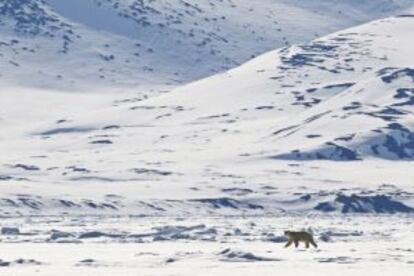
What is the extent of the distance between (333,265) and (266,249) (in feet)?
69.4

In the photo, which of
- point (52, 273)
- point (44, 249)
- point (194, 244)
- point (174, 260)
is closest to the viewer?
point (52, 273)

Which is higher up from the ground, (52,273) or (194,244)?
(194,244)

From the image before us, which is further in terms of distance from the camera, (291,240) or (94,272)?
(291,240)

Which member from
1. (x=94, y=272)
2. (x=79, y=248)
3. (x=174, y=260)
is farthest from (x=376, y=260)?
(x=79, y=248)

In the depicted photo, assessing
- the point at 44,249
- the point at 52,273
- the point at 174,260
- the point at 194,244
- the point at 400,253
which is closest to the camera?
the point at 52,273

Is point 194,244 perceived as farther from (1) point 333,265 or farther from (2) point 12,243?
(1) point 333,265

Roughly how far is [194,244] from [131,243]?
260 inches

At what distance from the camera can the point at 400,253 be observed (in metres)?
106

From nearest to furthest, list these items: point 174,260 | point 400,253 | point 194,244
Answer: point 174,260 → point 400,253 → point 194,244

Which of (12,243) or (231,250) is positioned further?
(12,243)

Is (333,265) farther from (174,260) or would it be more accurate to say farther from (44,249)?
(44,249)

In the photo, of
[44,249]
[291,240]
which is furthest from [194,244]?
[291,240]

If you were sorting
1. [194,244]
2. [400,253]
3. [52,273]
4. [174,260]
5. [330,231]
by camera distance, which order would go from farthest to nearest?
[330,231] < [194,244] < [400,253] < [174,260] < [52,273]

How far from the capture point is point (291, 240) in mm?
102250
